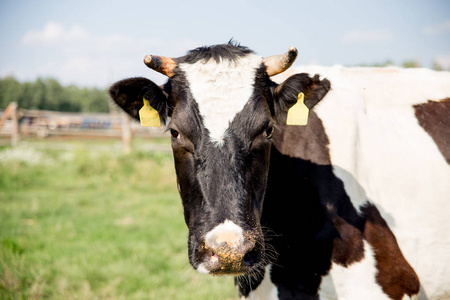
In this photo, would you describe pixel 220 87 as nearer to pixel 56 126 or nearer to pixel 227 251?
pixel 227 251

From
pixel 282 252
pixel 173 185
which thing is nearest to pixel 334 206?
pixel 282 252

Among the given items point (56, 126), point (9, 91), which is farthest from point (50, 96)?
point (56, 126)

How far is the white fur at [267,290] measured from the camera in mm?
2706

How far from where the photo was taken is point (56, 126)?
88.4 feet

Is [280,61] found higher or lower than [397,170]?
higher

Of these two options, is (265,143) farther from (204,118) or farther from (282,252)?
(282,252)

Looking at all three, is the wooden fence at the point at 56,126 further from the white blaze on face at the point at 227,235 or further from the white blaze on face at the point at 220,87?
the white blaze on face at the point at 227,235

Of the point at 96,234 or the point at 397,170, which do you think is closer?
the point at 397,170

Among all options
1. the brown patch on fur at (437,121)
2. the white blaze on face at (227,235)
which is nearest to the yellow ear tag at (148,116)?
the white blaze on face at (227,235)

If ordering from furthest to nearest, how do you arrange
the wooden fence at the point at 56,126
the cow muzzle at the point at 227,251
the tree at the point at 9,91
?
the tree at the point at 9,91 → the wooden fence at the point at 56,126 → the cow muzzle at the point at 227,251

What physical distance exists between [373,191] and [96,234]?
530 cm

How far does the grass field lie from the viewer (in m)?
4.66

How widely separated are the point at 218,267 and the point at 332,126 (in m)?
1.50

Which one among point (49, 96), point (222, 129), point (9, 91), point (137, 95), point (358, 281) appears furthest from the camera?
point (49, 96)
